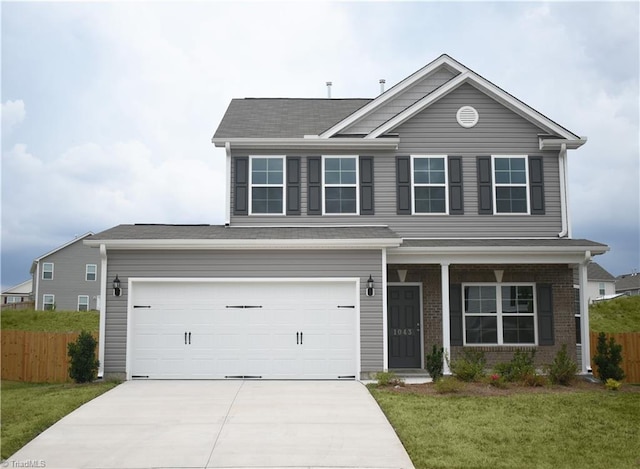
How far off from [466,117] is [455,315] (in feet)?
18.0

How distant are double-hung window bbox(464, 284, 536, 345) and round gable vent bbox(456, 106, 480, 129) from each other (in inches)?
177

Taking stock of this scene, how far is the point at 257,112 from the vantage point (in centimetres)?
1923

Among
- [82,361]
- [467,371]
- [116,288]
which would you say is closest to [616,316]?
[467,371]

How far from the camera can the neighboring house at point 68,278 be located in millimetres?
42250

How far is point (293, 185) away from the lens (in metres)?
16.6

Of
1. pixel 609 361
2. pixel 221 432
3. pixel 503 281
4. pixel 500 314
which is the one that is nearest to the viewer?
pixel 221 432

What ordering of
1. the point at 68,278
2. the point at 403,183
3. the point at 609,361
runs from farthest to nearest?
the point at 68,278
the point at 403,183
the point at 609,361

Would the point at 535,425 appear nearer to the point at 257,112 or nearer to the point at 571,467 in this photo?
the point at 571,467

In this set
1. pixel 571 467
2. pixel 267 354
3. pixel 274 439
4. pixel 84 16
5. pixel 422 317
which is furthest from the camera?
pixel 84 16

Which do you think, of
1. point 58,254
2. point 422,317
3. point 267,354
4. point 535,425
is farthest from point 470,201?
point 58,254

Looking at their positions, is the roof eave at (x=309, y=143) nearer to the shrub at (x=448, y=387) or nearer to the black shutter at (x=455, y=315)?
the black shutter at (x=455, y=315)

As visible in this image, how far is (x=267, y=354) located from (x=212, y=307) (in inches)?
67.9

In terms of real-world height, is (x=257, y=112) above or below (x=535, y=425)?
above

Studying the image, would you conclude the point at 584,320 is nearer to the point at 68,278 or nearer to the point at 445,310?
the point at 445,310
